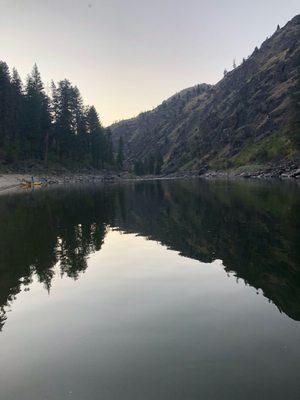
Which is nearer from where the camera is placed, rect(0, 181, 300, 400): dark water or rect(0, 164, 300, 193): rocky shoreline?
rect(0, 181, 300, 400): dark water

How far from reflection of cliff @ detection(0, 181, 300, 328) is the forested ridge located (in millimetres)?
88158

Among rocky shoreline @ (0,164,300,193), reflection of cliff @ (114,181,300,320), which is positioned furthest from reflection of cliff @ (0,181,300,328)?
rocky shoreline @ (0,164,300,193)

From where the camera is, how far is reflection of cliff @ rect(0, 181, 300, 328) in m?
17.2

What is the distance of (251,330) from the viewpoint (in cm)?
1142

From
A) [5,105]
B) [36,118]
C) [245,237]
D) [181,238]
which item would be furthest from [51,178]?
[245,237]

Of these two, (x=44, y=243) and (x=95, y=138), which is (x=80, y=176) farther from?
(x=44, y=243)

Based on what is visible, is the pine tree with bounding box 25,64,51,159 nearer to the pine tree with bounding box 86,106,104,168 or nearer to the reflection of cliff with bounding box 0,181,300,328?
the pine tree with bounding box 86,106,104,168

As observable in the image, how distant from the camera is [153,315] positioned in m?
13.0

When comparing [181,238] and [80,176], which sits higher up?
[181,238]

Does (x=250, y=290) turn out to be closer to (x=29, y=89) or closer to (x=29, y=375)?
(x=29, y=375)

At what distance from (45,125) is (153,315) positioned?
13522 cm

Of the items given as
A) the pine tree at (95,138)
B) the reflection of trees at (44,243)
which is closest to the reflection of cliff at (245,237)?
Answer: the reflection of trees at (44,243)

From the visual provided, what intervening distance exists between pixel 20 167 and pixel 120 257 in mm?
103087

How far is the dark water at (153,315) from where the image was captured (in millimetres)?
8742
